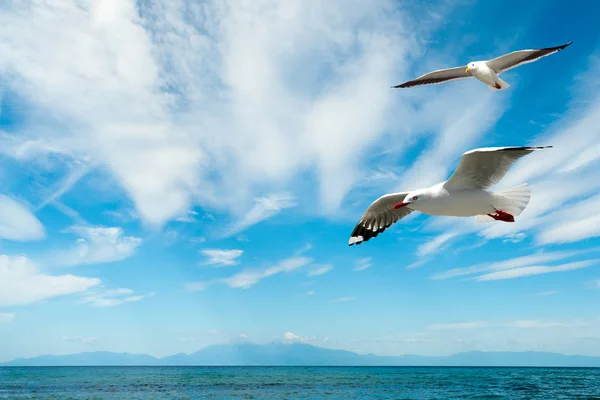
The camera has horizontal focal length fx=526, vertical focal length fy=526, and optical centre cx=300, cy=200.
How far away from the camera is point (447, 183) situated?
684 centimetres

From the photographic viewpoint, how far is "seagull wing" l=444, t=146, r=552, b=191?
639cm

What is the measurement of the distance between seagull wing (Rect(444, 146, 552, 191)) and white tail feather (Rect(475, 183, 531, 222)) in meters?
0.21

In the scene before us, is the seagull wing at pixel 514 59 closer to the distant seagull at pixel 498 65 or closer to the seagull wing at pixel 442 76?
the distant seagull at pixel 498 65

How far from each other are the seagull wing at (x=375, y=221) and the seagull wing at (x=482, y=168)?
6.74ft

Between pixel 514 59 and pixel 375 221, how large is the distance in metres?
3.94

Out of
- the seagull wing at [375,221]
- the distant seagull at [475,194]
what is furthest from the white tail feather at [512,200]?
the seagull wing at [375,221]

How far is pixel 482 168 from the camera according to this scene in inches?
262

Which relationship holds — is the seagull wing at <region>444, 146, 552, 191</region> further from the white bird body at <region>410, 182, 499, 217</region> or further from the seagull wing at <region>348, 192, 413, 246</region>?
the seagull wing at <region>348, 192, 413, 246</region>

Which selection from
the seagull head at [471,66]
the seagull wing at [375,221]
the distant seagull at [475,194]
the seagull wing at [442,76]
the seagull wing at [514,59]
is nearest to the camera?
the distant seagull at [475,194]

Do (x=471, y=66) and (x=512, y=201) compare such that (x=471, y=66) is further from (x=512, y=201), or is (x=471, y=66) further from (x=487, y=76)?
(x=512, y=201)

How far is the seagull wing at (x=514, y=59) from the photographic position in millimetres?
9352

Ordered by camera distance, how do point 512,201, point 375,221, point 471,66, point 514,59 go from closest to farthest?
point 512,201
point 375,221
point 514,59
point 471,66

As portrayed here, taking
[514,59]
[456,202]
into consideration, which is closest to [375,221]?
[456,202]

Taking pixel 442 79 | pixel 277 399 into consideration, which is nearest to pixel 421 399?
pixel 277 399
